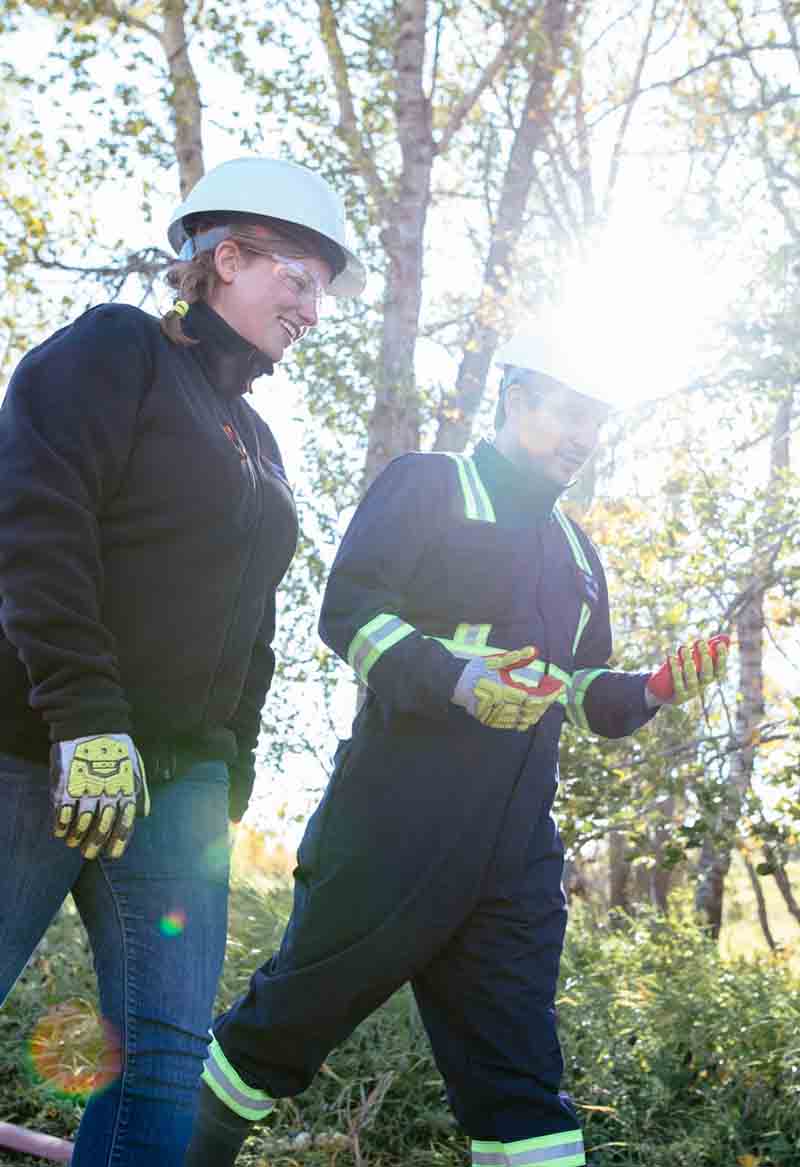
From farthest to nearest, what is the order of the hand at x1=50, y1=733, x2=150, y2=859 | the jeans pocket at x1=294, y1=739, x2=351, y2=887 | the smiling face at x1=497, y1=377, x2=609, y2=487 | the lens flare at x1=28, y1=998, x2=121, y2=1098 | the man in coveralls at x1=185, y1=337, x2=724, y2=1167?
1. the lens flare at x1=28, y1=998, x2=121, y2=1098
2. the smiling face at x1=497, y1=377, x2=609, y2=487
3. the jeans pocket at x1=294, y1=739, x2=351, y2=887
4. the man in coveralls at x1=185, y1=337, x2=724, y2=1167
5. the hand at x1=50, y1=733, x2=150, y2=859

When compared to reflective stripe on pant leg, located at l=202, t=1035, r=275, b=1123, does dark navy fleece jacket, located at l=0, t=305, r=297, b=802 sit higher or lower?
higher

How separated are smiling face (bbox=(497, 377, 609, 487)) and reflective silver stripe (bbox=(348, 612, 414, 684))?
58 centimetres

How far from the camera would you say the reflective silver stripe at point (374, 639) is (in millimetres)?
2938

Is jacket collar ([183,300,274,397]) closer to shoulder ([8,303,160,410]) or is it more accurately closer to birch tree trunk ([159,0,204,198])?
shoulder ([8,303,160,410])

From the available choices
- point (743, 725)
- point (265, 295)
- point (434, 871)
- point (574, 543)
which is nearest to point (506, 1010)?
point (434, 871)

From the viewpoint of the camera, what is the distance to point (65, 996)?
5.49 meters

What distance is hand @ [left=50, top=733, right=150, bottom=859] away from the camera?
205cm

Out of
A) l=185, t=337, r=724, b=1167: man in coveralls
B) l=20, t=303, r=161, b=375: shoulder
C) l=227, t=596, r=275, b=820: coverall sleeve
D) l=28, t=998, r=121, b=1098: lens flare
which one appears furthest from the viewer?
l=28, t=998, r=121, b=1098: lens flare

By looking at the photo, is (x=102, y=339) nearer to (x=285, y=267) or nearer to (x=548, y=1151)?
(x=285, y=267)

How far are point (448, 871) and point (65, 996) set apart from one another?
126 inches

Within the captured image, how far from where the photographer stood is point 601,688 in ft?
11.1

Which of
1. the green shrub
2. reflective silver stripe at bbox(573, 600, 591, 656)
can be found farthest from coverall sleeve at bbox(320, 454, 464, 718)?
the green shrub

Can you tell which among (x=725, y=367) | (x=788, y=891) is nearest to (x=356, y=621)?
(x=725, y=367)

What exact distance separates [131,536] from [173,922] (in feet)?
2.19
